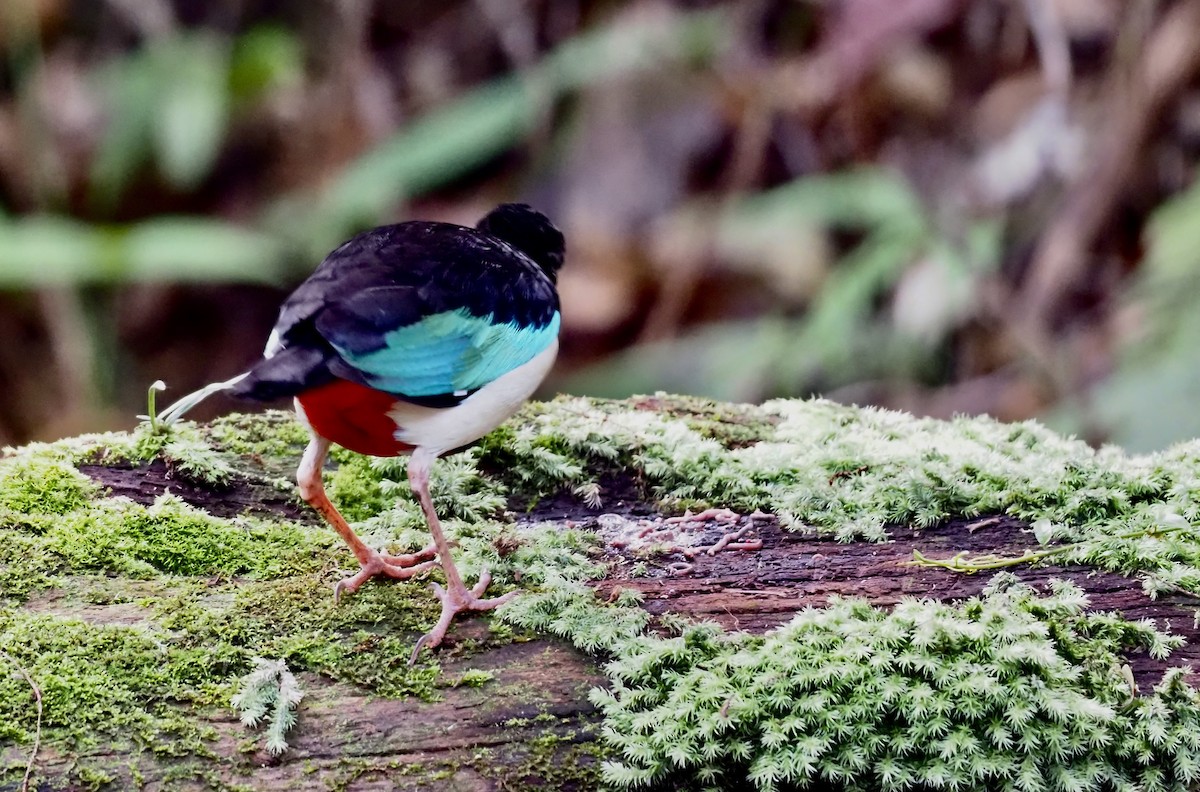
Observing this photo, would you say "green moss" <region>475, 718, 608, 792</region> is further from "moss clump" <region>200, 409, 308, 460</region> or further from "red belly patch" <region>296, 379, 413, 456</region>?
"moss clump" <region>200, 409, 308, 460</region>

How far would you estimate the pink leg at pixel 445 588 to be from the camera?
2.84 m

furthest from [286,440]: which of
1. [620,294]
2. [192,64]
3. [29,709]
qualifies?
[192,64]

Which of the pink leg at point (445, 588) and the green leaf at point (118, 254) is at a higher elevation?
the green leaf at point (118, 254)

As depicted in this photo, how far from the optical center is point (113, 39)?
9.68 metres

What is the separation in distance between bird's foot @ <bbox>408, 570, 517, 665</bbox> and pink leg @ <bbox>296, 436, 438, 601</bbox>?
0.50 feet

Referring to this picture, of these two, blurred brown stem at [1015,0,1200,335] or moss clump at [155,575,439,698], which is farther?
blurred brown stem at [1015,0,1200,335]

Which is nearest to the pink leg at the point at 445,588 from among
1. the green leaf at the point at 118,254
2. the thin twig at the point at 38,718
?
the thin twig at the point at 38,718

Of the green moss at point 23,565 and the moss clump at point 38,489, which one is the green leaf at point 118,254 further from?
the green moss at point 23,565

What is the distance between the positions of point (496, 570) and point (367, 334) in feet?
2.58

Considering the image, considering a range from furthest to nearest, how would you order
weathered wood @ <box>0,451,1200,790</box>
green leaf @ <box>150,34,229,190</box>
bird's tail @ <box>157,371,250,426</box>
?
Answer: green leaf @ <box>150,34,229,190</box>, bird's tail @ <box>157,371,250,426</box>, weathered wood @ <box>0,451,1200,790</box>

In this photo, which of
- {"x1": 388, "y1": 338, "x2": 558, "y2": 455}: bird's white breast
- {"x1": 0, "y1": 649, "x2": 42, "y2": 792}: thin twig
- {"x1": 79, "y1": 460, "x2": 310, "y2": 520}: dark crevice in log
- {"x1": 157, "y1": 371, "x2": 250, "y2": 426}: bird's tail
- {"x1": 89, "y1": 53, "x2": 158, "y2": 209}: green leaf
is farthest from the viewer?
{"x1": 89, "y1": 53, "x2": 158, "y2": 209}: green leaf

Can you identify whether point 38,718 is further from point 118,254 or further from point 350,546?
point 118,254

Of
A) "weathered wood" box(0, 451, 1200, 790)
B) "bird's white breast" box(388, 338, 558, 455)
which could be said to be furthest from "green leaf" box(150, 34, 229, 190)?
"bird's white breast" box(388, 338, 558, 455)

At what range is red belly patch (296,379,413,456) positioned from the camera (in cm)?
287
